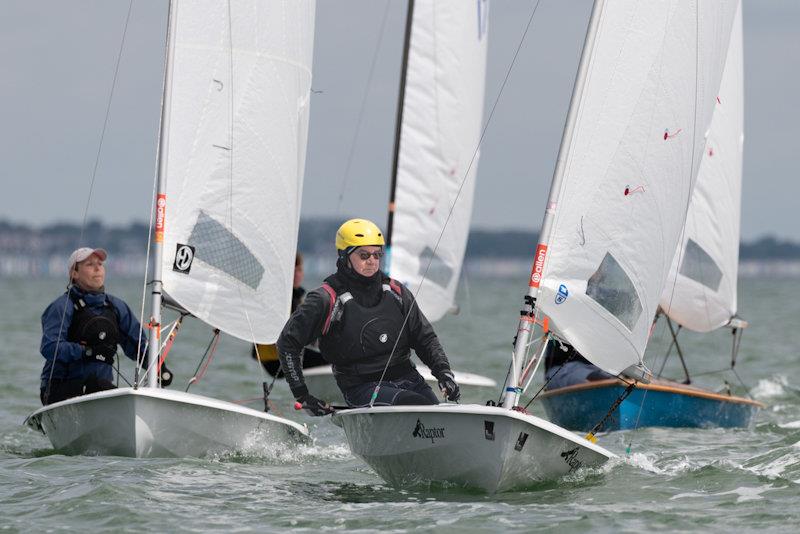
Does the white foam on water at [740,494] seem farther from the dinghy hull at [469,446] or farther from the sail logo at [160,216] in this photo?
the sail logo at [160,216]

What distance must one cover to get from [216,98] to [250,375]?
8442 millimetres

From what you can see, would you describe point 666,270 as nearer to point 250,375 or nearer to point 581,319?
point 581,319

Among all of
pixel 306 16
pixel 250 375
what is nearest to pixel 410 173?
pixel 250 375

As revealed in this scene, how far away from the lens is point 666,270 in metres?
7.44

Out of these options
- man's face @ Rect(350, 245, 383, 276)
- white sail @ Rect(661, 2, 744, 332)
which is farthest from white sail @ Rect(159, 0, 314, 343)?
white sail @ Rect(661, 2, 744, 332)

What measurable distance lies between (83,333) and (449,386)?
237cm

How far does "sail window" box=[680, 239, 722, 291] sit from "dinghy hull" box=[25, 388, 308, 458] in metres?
5.85

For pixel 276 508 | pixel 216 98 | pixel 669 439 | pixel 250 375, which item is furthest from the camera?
pixel 250 375

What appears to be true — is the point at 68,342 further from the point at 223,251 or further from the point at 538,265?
the point at 538,265

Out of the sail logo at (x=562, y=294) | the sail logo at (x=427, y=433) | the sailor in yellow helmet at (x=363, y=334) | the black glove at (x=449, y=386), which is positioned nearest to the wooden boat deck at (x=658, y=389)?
the sailor in yellow helmet at (x=363, y=334)

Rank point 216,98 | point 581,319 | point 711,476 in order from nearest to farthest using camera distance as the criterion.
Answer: point 581,319 < point 711,476 < point 216,98

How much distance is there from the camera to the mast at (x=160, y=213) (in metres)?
7.88

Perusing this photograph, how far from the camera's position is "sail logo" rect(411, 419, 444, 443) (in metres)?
6.50

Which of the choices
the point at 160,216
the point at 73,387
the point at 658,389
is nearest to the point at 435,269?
the point at 658,389
